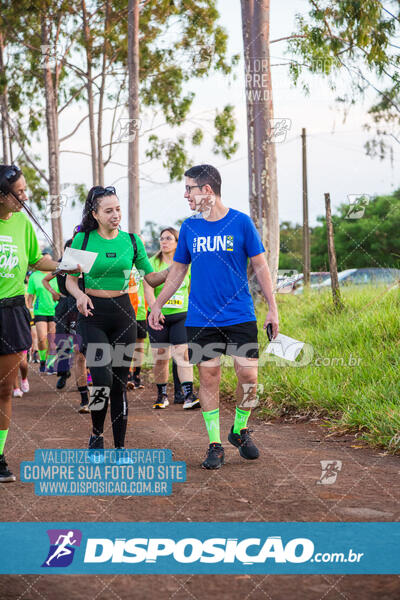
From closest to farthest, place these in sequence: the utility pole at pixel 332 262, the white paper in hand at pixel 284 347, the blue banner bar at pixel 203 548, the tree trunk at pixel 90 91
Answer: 1. the blue banner bar at pixel 203 548
2. the white paper in hand at pixel 284 347
3. the utility pole at pixel 332 262
4. the tree trunk at pixel 90 91

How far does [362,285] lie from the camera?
1135cm

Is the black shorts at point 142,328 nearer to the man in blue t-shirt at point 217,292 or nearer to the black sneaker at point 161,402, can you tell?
the black sneaker at point 161,402

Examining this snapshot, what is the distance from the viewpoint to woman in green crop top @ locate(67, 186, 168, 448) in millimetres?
4996

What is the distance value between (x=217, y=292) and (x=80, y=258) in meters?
0.92

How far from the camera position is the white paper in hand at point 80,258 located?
482cm

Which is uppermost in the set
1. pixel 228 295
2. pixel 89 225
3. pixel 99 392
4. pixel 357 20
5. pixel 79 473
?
pixel 357 20

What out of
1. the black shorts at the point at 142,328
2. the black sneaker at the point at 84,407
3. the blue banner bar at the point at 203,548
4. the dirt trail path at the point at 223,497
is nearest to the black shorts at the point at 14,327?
the dirt trail path at the point at 223,497

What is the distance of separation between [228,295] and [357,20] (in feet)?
29.8

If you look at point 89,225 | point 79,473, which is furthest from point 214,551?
point 89,225

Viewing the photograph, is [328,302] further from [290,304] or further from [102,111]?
[102,111]

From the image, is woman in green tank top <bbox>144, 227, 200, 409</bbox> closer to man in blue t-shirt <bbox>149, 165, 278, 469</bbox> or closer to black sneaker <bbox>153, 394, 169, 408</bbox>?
black sneaker <bbox>153, 394, 169, 408</bbox>

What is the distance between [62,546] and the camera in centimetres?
330

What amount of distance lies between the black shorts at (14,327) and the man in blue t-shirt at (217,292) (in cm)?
106

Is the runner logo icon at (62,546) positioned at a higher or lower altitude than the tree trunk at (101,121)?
lower
